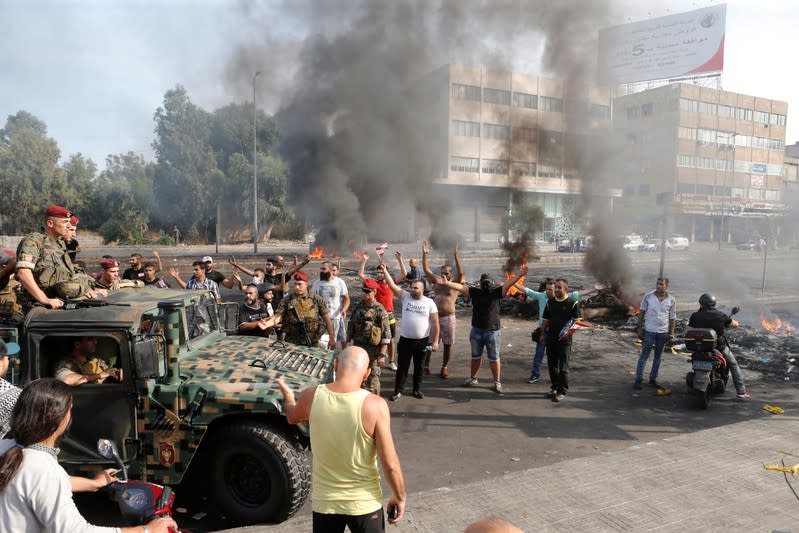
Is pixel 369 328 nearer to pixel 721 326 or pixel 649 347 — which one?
pixel 649 347

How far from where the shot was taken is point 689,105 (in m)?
26.2

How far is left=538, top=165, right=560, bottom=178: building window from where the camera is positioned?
19.7 meters

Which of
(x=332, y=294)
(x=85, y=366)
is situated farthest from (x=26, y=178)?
(x=85, y=366)

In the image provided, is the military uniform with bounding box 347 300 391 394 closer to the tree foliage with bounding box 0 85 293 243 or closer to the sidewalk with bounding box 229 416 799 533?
the sidewalk with bounding box 229 416 799 533

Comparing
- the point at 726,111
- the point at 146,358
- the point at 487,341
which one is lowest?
the point at 487,341

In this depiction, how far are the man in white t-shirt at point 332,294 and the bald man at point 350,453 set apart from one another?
530 centimetres

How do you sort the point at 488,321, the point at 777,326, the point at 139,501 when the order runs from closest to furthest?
the point at 139,501
the point at 488,321
the point at 777,326

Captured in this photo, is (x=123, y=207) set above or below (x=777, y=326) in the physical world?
above

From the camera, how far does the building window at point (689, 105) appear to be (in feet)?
82.4

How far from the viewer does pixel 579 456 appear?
5371 millimetres

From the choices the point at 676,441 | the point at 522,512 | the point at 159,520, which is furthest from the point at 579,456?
the point at 159,520

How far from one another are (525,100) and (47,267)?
18946 millimetres

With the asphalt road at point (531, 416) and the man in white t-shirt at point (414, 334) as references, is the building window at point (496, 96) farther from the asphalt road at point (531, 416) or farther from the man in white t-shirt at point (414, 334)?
the man in white t-shirt at point (414, 334)

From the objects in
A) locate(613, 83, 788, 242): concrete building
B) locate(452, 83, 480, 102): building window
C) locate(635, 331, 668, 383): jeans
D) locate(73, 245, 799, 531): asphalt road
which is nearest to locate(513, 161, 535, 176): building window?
locate(613, 83, 788, 242): concrete building
